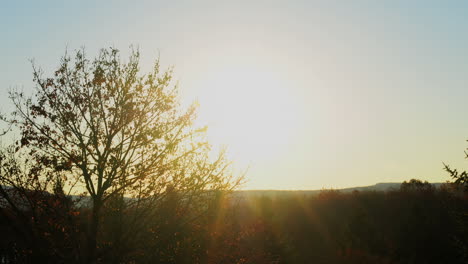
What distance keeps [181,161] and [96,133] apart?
3079 mm

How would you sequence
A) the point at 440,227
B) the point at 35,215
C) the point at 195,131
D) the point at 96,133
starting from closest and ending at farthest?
the point at 35,215 → the point at 96,133 → the point at 195,131 → the point at 440,227

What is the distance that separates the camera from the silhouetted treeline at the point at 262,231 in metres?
11.5

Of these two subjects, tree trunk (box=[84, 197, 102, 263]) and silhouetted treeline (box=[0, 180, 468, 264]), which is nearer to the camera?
tree trunk (box=[84, 197, 102, 263])

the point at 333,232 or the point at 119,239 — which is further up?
the point at 119,239

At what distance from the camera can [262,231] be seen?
35625 millimetres

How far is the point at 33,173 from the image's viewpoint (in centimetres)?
1170

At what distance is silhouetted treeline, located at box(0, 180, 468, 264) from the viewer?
1155 centimetres

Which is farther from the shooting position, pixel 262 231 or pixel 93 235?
pixel 262 231

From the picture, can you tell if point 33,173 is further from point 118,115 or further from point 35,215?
point 118,115

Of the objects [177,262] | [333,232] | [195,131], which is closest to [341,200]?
[333,232]

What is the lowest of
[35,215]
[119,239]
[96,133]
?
[119,239]

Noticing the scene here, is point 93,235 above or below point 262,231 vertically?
above

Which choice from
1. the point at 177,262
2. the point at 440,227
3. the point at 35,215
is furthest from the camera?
the point at 440,227

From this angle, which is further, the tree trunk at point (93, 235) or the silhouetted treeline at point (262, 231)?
the silhouetted treeline at point (262, 231)
